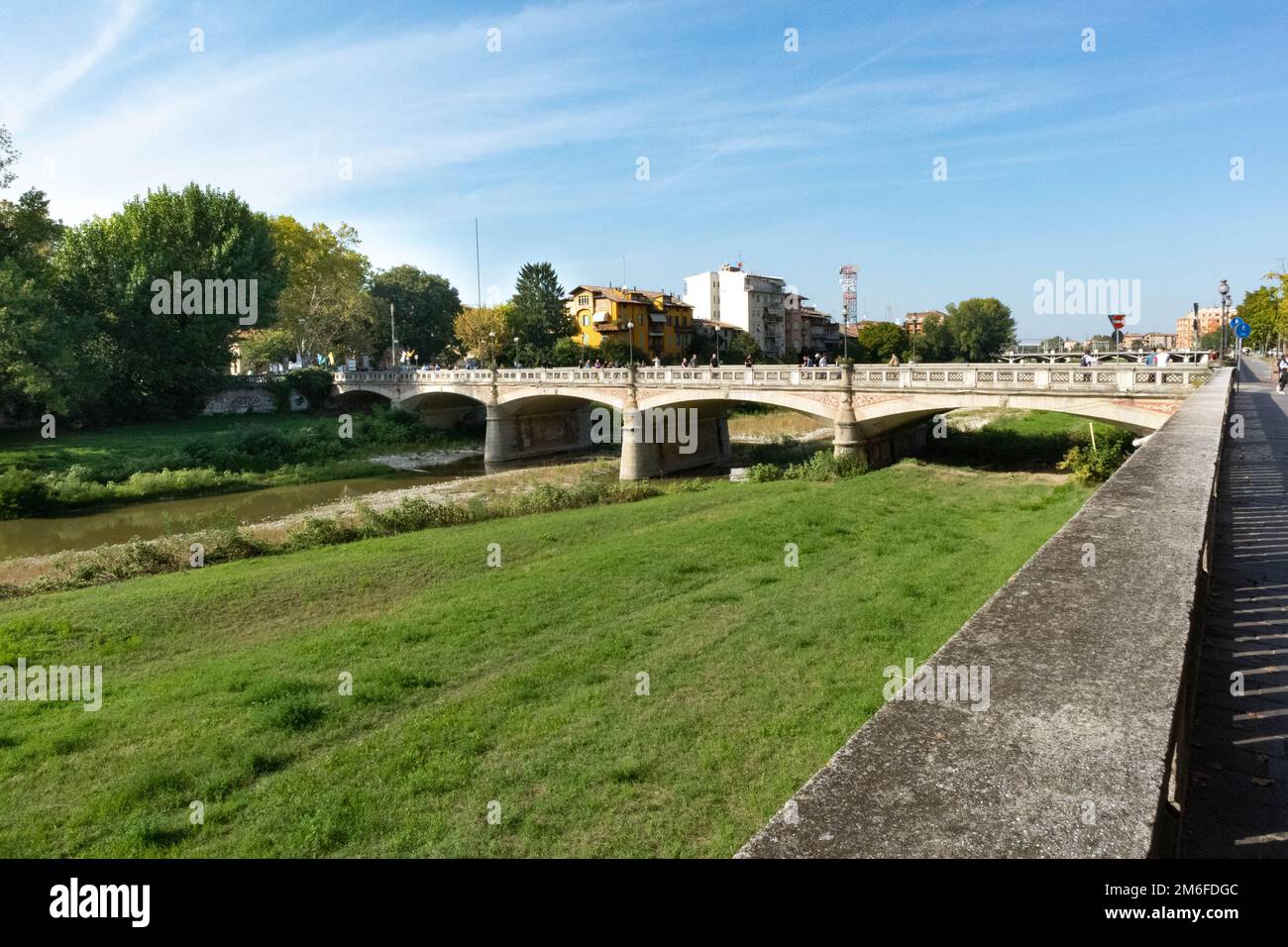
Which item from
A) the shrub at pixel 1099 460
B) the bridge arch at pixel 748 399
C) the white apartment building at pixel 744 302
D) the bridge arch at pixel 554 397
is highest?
the white apartment building at pixel 744 302

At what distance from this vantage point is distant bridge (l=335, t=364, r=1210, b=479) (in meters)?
23.5

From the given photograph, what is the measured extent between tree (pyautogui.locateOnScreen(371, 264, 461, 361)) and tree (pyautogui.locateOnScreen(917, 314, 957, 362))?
161ft

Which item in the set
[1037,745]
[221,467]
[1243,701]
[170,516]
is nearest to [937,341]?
[221,467]

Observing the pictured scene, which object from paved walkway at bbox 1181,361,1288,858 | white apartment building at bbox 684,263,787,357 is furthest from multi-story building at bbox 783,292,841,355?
→ paved walkway at bbox 1181,361,1288,858

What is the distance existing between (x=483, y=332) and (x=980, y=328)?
56122mm

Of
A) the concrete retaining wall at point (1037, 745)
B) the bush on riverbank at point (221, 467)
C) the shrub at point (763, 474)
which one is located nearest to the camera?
the concrete retaining wall at point (1037, 745)

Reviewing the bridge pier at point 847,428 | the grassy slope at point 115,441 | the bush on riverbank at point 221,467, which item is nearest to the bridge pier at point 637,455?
the bridge pier at point 847,428

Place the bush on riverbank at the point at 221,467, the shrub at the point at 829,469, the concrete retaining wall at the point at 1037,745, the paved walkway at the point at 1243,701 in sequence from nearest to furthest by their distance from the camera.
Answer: the concrete retaining wall at the point at 1037,745
the paved walkway at the point at 1243,701
the shrub at the point at 829,469
the bush on riverbank at the point at 221,467

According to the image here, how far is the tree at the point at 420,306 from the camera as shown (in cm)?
7031

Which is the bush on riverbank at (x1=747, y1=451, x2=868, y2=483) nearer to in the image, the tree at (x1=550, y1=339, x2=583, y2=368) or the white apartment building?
the tree at (x1=550, y1=339, x2=583, y2=368)

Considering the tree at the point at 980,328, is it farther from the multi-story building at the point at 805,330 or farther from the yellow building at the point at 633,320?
the yellow building at the point at 633,320

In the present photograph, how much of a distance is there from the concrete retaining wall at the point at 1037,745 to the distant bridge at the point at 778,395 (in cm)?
2193
